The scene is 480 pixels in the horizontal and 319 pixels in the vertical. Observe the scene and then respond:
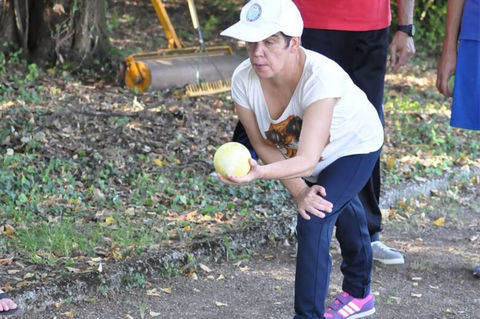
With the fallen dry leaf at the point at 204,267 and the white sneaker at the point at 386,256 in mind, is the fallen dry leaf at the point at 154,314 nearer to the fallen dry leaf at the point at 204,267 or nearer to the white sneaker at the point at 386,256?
the fallen dry leaf at the point at 204,267

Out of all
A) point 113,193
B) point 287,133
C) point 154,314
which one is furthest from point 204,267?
point 287,133

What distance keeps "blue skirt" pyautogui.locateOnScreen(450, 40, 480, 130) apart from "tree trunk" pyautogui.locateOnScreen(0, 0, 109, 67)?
469 centimetres

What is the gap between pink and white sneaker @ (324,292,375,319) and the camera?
158 inches

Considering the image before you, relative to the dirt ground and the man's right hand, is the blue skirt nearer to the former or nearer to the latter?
the dirt ground

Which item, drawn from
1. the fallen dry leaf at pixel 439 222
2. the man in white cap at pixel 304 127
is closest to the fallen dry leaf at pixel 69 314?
the man in white cap at pixel 304 127

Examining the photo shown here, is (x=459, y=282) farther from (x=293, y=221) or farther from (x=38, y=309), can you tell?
(x=38, y=309)

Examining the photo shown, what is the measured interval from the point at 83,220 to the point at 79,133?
1.59m

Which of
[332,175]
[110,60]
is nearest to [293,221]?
[332,175]

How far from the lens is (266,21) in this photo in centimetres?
327

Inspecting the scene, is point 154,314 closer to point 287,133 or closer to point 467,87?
point 287,133

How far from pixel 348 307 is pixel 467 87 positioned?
1280mm

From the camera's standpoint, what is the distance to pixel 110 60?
8477 mm

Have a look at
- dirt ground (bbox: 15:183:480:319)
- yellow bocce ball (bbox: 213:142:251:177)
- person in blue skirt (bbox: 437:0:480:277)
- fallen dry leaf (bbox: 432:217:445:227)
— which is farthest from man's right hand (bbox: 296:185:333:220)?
fallen dry leaf (bbox: 432:217:445:227)

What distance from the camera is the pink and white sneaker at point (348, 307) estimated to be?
4008mm
